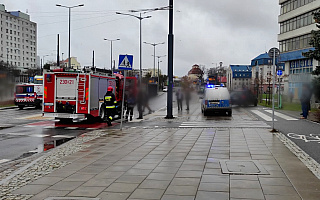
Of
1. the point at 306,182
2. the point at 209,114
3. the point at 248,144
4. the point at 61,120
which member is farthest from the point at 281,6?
the point at 306,182

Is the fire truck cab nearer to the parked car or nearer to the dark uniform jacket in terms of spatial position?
the dark uniform jacket

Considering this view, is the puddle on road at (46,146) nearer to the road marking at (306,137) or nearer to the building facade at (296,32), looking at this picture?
the road marking at (306,137)

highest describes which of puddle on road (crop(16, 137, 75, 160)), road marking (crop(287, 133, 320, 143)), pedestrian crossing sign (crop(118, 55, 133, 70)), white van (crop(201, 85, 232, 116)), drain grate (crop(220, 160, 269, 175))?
pedestrian crossing sign (crop(118, 55, 133, 70))

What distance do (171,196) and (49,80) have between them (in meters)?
13.2

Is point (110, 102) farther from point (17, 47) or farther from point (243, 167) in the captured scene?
point (17, 47)

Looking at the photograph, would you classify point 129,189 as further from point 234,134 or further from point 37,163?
point 234,134

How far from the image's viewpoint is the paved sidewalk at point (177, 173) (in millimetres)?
5336

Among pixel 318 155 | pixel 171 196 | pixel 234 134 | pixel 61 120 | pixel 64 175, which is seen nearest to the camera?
pixel 171 196

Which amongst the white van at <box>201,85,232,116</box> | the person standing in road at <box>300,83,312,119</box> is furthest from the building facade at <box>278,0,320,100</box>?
the person standing in road at <box>300,83,312,119</box>

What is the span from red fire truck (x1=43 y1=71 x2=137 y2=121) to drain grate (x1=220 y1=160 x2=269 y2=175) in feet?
33.4

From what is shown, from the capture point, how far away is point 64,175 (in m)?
6.58

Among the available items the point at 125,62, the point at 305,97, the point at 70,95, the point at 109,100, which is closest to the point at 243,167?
the point at 125,62

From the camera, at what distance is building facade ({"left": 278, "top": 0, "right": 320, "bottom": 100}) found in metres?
42.7

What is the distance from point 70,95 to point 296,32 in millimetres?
38743
